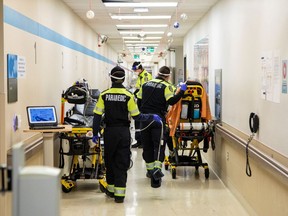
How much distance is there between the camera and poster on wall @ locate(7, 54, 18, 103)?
13.5 feet

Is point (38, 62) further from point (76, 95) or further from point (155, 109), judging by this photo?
point (155, 109)

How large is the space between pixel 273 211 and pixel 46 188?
10.9 feet

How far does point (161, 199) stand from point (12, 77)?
255 centimetres

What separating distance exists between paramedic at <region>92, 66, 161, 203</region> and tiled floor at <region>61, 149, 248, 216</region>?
0.96 ft

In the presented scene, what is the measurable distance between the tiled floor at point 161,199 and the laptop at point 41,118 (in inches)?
42.0

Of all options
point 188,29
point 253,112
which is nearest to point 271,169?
point 253,112

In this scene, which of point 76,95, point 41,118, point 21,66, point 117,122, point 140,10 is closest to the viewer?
point 21,66

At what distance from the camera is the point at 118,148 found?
529 centimetres

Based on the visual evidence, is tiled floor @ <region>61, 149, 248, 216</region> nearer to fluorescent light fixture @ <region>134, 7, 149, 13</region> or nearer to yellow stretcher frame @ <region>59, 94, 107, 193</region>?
yellow stretcher frame @ <region>59, 94, 107, 193</region>

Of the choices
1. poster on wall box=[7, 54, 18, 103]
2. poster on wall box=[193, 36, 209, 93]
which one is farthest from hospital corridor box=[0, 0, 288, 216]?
poster on wall box=[193, 36, 209, 93]

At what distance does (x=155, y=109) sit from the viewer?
638 cm

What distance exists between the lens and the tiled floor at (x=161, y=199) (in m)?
5.13

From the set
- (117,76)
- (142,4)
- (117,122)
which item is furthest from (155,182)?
(142,4)

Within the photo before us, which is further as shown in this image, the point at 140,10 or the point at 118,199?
the point at 140,10
